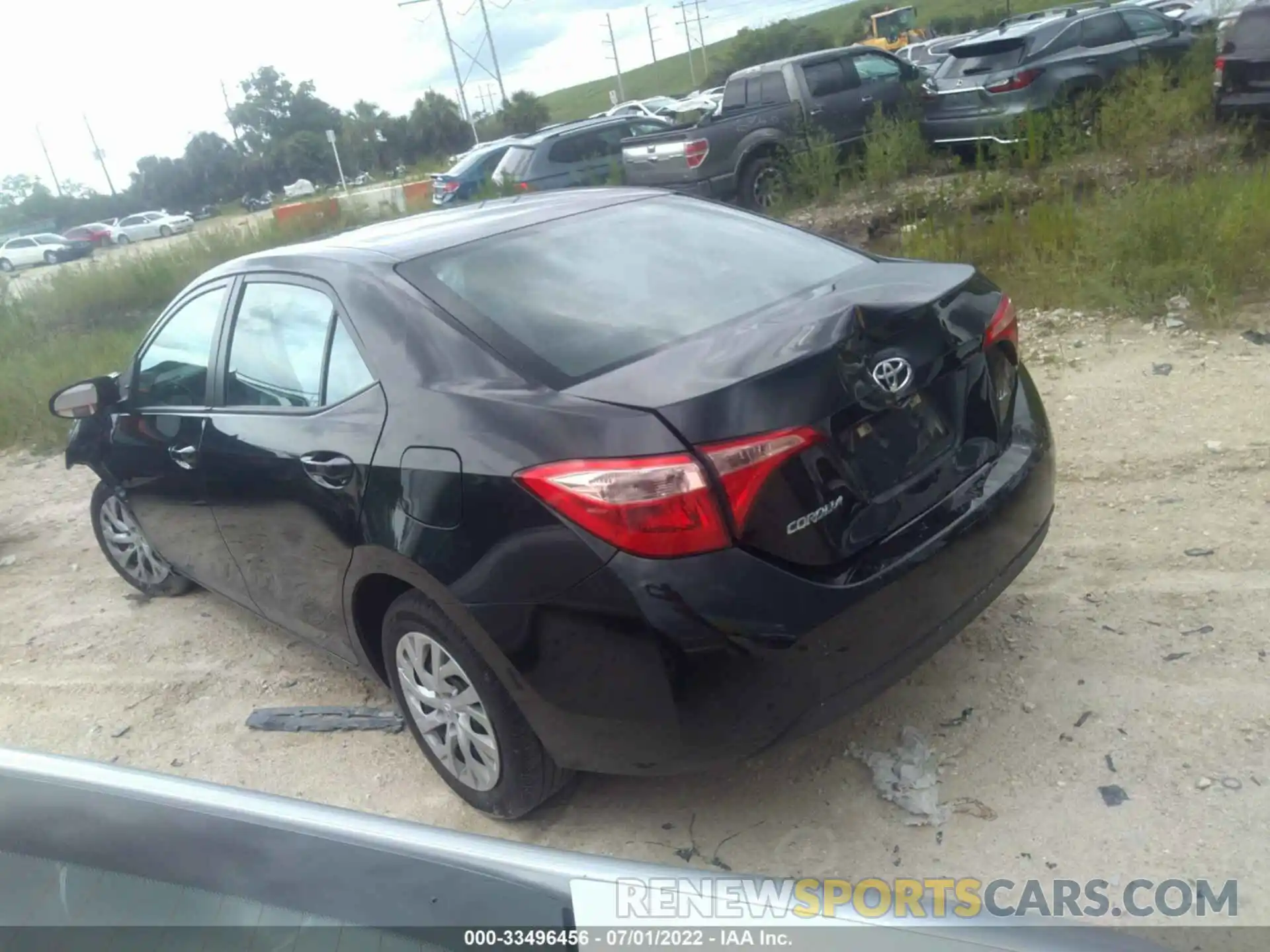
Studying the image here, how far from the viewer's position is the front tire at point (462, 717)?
2.83 meters

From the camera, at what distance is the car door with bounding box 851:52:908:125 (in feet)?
41.5

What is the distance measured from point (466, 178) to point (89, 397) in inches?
563

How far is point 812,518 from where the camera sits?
97.7 inches

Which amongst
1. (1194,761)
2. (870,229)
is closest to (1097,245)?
(870,229)

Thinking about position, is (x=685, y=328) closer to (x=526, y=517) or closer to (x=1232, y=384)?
(x=526, y=517)

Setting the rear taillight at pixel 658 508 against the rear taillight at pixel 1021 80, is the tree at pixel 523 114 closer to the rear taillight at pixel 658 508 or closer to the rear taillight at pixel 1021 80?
the rear taillight at pixel 1021 80

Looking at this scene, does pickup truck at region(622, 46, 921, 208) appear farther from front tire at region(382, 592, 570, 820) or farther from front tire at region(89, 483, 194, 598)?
front tire at region(382, 592, 570, 820)

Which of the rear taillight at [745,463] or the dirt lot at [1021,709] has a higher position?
the rear taillight at [745,463]

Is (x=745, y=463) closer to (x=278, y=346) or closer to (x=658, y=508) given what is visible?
(x=658, y=508)

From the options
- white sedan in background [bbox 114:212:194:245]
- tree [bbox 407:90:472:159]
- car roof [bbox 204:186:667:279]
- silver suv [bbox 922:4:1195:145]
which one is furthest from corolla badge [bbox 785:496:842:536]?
tree [bbox 407:90:472:159]

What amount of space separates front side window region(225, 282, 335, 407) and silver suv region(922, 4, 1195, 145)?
8770 millimetres

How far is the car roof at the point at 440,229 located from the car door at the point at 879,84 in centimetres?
961

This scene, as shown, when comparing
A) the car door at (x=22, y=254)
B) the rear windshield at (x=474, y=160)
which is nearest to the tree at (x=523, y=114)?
the car door at (x=22, y=254)

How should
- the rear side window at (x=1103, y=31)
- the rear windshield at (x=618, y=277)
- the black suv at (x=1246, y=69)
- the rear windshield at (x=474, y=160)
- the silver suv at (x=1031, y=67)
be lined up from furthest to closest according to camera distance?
the rear windshield at (x=474, y=160)
the rear side window at (x=1103, y=31)
the silver suv at (x=1031, y=67)
the black suv at (x=1246, y=69)
the rear windshield at (x=618, y=277)
